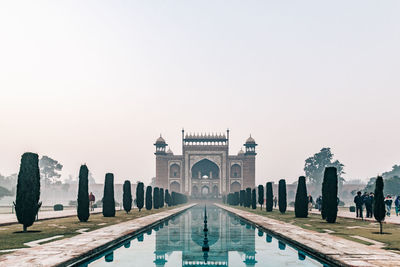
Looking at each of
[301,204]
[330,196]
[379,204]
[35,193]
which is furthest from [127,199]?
[379,204]

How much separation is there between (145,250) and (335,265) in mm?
4093

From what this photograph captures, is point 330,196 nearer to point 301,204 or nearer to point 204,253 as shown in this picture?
point 301,204

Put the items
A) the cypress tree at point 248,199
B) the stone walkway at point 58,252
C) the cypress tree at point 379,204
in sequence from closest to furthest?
the stone walkway at point 58,252 < the cypress tree at point 379,204 < the cypress tree at point 248,199

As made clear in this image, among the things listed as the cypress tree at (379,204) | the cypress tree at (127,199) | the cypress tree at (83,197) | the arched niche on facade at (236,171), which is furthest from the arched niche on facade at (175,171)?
the cypress tree at (379,204)

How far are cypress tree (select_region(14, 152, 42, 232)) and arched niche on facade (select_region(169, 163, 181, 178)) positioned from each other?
55718 mm

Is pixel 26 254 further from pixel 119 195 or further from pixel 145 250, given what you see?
pixel 119 195

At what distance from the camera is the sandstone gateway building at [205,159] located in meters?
68.8

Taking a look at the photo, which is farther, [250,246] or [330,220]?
[330,220]

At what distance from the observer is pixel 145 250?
31.2 feet

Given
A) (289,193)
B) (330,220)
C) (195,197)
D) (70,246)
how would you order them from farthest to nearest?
(289,193) → (195,197) → (330,220) → (70,246)

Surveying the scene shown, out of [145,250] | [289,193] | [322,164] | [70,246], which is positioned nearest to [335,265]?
[145,250]

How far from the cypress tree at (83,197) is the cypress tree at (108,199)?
3151mm

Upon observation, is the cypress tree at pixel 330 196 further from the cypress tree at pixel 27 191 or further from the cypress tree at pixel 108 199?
the cypress tree at pixel 27 191

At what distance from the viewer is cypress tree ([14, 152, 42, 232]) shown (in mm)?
13477
